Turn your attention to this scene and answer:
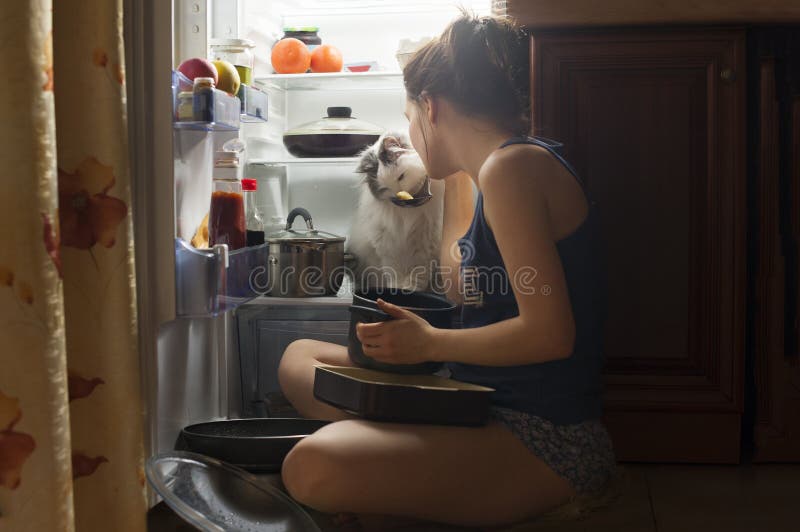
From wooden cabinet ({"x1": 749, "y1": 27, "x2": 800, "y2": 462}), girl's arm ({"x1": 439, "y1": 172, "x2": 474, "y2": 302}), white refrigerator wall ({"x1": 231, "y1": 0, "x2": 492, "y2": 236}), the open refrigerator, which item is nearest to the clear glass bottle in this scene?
the open refrigerator

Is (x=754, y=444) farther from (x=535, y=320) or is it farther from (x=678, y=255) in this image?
(x=535, y=320)

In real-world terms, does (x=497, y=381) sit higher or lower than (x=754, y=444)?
higher

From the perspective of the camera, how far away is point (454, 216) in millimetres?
1510

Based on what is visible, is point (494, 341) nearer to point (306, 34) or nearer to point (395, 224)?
point (395, 224)

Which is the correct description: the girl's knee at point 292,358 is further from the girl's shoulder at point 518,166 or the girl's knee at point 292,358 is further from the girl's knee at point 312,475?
the girl's shoulder at point 518,166

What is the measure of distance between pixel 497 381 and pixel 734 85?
27.2 inches

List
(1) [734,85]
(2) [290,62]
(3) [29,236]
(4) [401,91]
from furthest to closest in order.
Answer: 1. (4) [401,91]
2. (2) [290,62]
3. (1) [734,85]
4. (3) [29,236]

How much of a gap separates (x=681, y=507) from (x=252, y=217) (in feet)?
3.08

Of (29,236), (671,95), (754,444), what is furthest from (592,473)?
(29,236)

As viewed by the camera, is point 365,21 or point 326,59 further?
point 365,21

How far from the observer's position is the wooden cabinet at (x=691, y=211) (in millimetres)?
1441

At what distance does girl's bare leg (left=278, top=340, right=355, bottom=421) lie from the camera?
1.45 m

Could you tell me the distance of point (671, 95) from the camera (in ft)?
4.75

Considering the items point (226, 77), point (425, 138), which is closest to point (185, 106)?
point (226, 77)
